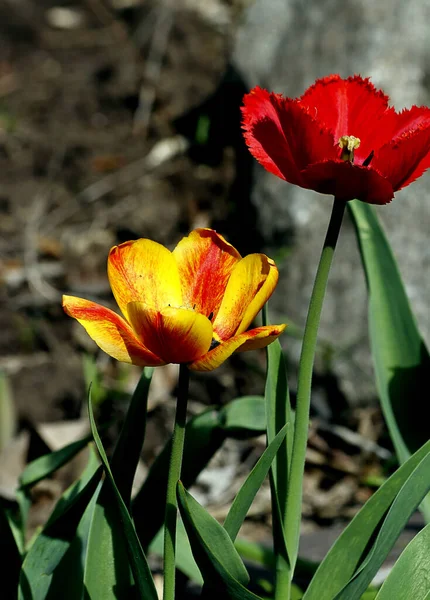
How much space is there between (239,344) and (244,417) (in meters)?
0.49

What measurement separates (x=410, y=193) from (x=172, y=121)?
69.9 inches

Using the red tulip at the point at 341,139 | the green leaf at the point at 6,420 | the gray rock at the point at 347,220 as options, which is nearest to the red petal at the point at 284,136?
the red tulip at the point at 341,139

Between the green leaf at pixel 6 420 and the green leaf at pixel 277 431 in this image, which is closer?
the green leaf at pixel 277 431

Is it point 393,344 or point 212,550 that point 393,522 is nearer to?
point 212,550

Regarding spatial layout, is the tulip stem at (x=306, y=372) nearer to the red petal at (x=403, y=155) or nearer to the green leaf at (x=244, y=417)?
the red petal at (x=403, y=155)

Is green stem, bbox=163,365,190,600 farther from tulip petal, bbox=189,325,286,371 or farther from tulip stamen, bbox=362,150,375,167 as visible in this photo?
tulip stamen, bbox=362,150,375,167

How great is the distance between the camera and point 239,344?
0.94 m

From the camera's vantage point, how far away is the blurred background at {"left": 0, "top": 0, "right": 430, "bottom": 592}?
2.57 metres

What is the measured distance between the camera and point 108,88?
4.42 m

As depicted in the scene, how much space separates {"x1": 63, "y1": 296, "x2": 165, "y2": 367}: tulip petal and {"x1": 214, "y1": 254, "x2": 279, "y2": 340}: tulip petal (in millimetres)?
103

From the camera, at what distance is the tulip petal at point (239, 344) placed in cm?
94

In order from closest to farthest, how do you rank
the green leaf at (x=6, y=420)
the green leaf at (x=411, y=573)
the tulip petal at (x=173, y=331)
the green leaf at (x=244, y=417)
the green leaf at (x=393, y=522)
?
the tulip petal at (x=173, y=331) < the green leaf at (x=393, y=522) < the green leaf at (x=411, y=573) < the green leaf at (x=244, y=417) < the green leaf at (x=6, y=420)

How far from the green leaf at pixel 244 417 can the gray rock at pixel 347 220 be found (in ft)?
3.89

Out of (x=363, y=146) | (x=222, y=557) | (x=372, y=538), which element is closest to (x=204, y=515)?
(x=222, y=557)
